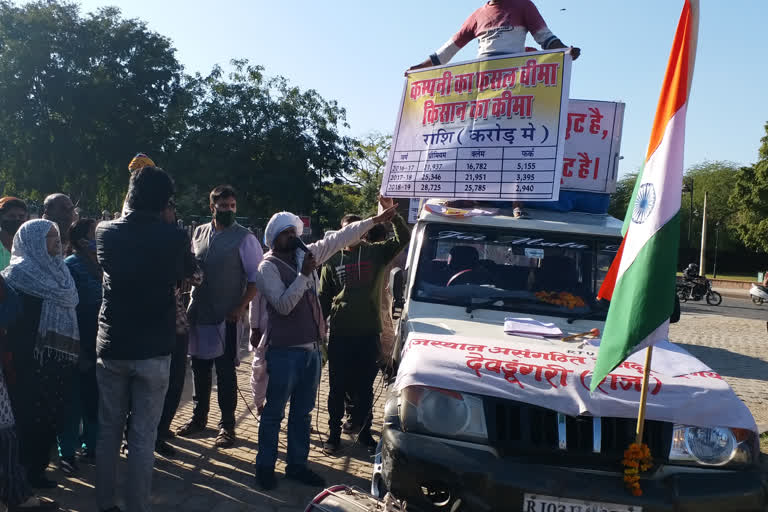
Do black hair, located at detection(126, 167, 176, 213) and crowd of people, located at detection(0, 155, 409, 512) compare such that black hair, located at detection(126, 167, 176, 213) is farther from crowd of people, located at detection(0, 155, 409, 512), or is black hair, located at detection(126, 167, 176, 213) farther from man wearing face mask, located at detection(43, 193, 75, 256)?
man wearing face mask, located at detection(43, 193, 75, 256)

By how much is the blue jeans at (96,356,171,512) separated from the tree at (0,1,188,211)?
3164cm

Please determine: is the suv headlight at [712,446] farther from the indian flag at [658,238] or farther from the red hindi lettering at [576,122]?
the red hindi lettering at [576,122]

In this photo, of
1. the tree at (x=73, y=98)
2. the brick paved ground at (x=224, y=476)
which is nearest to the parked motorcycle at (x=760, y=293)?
the brick paved ground at (x=224, y=476)

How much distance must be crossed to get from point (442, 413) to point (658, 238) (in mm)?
1388

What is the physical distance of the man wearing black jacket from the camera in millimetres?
3449

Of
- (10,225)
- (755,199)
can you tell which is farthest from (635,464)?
(755,199)

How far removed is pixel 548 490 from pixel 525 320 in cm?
137

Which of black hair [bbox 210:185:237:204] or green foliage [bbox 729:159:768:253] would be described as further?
green foliage [bbox 729:159:768:253]

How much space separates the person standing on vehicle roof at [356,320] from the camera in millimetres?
5227

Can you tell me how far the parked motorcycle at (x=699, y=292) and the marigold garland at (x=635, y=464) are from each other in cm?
2567

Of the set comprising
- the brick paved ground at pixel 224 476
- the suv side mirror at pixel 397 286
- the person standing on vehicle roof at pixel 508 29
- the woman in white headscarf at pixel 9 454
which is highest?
the person standing on vehicle roof at pixel 508 29

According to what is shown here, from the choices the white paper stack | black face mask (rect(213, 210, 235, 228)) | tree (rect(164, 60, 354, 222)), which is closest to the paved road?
the white paper stack

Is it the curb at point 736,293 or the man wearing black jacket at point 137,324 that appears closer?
the man wearing black jacket at point 137,324

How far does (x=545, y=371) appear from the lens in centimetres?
317
